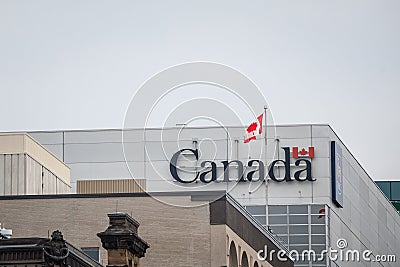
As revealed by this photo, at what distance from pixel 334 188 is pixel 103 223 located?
4391 centimetres

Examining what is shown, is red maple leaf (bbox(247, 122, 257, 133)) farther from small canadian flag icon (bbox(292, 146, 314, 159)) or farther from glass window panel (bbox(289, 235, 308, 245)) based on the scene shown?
glass window panel (bbox(289, 235, 308, 245))

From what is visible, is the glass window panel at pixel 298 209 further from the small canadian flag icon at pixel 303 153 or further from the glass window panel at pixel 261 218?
the small canadian flag icon at pixel 303 153

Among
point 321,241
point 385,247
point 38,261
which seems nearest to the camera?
point 38,261

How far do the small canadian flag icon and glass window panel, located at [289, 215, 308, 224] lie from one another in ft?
16.6

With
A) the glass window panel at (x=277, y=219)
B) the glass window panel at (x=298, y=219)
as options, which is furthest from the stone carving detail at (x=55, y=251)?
the glass window panel at (x=298, y=219)

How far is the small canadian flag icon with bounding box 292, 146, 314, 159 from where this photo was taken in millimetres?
112750

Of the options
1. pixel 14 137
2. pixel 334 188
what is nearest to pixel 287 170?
pixel 334 188

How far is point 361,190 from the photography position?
→ 118938 millimetres

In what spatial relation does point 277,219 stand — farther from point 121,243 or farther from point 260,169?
point 121,243

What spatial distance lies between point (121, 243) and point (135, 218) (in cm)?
1575

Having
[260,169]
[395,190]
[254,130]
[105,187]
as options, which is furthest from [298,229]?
[395,190]

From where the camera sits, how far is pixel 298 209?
111 metres

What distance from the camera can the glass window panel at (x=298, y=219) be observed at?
109812 mm

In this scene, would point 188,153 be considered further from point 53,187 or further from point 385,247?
point 53,187
